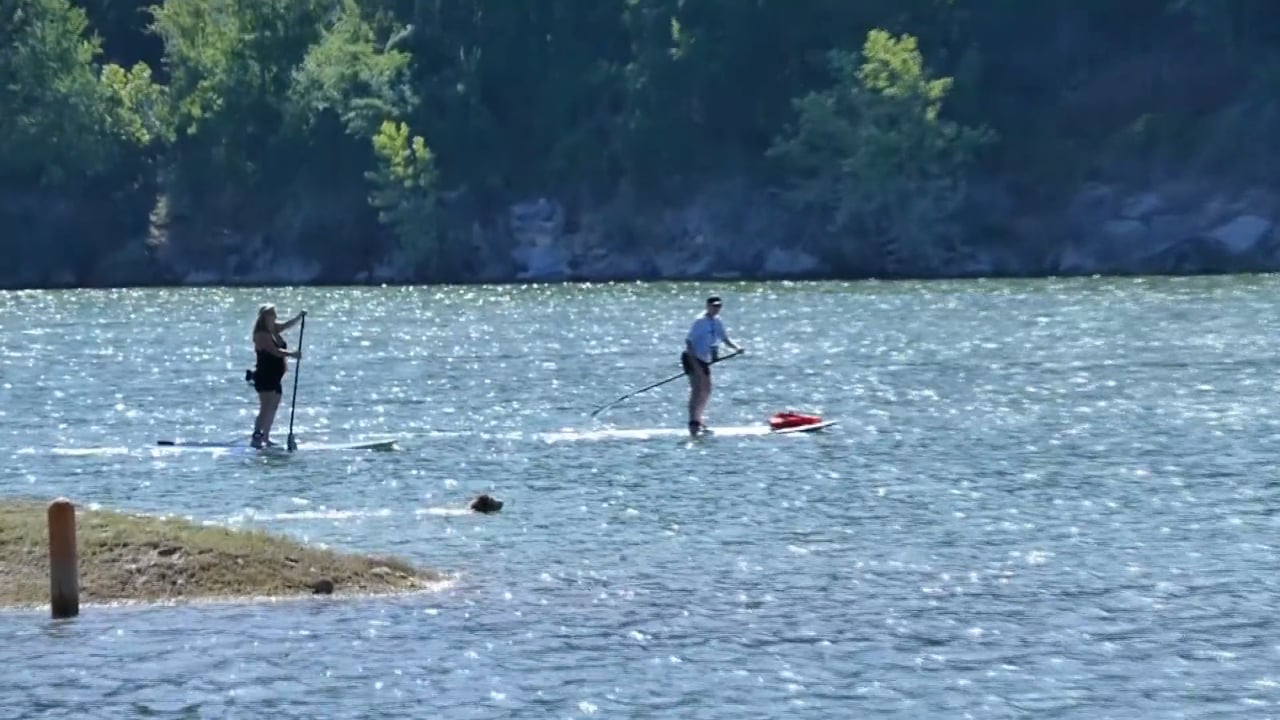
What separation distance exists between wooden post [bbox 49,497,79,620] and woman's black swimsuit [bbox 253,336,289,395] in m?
12.8

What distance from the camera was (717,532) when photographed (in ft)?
96.7

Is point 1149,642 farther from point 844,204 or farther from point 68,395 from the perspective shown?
point 844,204

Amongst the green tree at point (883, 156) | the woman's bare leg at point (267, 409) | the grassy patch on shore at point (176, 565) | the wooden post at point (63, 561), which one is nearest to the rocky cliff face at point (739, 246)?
the green tree at point (883, 156)

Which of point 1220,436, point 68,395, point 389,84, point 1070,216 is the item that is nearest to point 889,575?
point 1220,436

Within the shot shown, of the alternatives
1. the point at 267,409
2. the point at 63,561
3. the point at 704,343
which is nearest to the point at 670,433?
the point at 704,343

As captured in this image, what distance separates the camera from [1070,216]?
11312 centimetres

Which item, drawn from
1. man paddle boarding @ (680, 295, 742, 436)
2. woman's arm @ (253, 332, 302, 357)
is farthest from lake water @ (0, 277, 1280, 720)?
woman's arm @ (253, 332, 302, 357)

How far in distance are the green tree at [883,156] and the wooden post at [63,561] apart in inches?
3602

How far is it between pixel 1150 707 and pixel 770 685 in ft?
9.30

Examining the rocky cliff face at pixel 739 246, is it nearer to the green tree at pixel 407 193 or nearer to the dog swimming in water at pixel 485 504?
the green tree at pixel 407 193

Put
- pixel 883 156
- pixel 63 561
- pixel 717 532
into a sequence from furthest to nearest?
1. pixel 883 156
2. pixel 717 532
3. pixel 63 561

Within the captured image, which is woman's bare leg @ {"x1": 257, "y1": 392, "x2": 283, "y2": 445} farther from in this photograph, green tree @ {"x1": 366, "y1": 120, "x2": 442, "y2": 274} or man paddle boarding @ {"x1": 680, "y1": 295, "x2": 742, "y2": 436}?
green tree @ {"x1": 366, "y1": 120, "x2": 442, "y2": 274}

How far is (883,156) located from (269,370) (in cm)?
8145

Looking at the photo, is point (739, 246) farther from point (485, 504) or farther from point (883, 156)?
point (485, 504)
